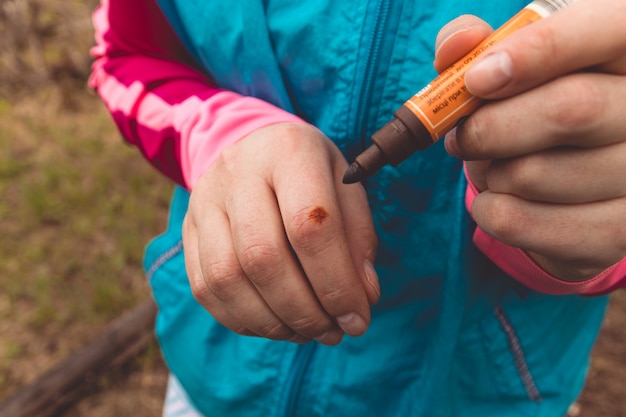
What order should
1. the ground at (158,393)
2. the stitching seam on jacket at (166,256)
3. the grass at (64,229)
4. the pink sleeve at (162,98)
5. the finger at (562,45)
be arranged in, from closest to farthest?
the finger at (562,45) → the pink sleeve at (162,98) → the stitching seam on jacket at (166,256) → the ground at (158,393) → the grass at (64,229)

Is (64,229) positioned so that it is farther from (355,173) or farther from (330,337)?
(355,173)

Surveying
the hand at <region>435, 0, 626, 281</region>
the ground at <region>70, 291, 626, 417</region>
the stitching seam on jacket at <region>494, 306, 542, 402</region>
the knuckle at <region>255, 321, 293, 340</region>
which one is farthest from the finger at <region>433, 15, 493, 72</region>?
the ground at <region>70, 291, 626, 417</region>

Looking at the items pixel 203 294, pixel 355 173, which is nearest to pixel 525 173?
pixel 355 173

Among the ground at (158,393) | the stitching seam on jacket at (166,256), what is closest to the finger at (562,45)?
the stitching seam on jacket at (166,256)

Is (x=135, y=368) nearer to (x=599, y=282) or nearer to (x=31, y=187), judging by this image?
(x=31, y=187)

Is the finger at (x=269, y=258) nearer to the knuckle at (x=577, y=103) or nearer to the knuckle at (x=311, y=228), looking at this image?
the knuckle at (x=311, y=228)
